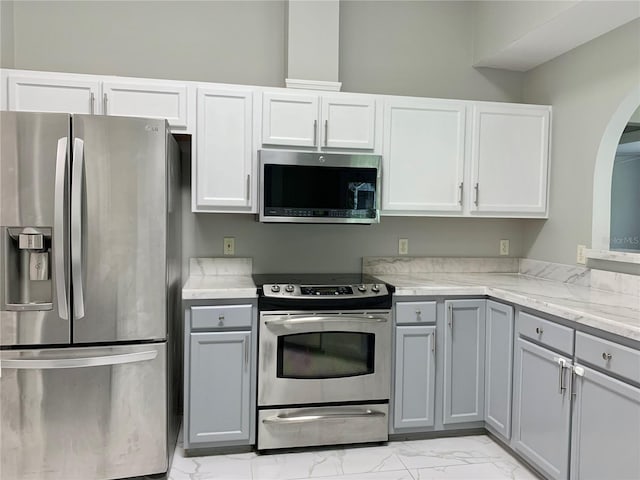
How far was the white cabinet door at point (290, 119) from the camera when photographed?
2.65 meters

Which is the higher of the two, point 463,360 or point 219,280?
point 219,280

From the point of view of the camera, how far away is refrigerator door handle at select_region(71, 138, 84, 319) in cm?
200

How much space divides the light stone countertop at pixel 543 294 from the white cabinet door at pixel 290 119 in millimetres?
1071

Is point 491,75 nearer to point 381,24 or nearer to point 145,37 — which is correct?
point 381,24

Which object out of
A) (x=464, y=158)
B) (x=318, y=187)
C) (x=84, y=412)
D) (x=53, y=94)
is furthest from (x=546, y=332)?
(x=53, y=94)

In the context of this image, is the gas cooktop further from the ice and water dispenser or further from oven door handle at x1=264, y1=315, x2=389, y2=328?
the ice and water dispenser

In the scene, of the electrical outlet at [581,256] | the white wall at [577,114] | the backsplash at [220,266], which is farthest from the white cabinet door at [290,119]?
the electrical outlet at [581,256]

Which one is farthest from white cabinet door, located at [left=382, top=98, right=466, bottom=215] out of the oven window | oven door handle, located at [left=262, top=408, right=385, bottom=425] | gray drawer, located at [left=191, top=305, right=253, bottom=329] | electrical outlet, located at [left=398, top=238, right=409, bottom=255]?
oven door handle, located at [left=262, top=408, right=385, bottom=425]

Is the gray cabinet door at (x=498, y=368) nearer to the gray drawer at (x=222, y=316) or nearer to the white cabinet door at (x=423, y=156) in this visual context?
the white cabinet door at (x=423, y=156)

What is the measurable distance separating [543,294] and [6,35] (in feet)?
11.4

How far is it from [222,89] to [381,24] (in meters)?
1.36

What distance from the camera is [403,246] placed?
323cm

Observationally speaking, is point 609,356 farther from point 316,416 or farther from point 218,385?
point 218,385

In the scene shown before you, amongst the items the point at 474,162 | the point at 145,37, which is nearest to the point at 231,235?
the point at 145,37
